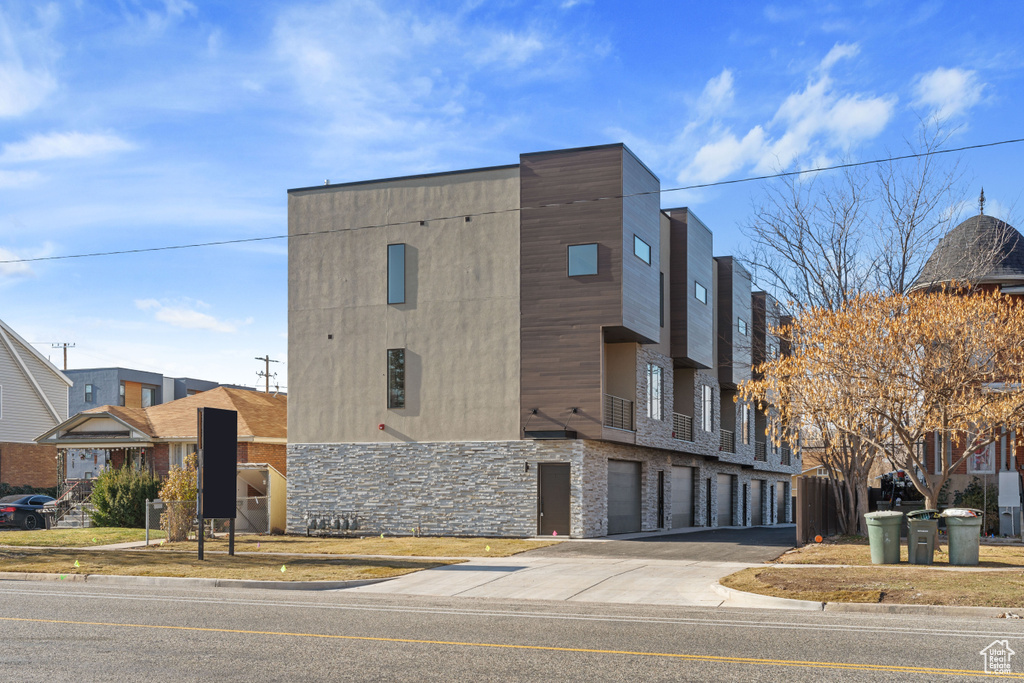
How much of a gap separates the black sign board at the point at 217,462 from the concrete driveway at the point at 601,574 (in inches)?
241

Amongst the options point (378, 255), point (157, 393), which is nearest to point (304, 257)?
point (378, 255)

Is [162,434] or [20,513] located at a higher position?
[162,434]

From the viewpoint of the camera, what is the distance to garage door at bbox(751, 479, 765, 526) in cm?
5359

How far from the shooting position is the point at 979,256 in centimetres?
3056

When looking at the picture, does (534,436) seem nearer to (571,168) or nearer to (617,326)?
(617,326)

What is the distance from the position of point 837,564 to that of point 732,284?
24.2 m

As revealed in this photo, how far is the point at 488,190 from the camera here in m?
31.4

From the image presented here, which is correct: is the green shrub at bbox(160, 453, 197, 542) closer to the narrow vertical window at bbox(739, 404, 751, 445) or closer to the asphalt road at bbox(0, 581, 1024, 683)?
the asphalt road at bbox(0, 581, 1024, 683)

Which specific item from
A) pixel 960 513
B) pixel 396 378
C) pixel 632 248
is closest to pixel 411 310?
pixel 396 378

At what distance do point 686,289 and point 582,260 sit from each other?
8.10m

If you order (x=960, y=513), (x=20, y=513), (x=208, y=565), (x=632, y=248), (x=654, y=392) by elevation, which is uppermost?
(x=632, y=248)

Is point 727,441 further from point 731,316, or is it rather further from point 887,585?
point 887,585

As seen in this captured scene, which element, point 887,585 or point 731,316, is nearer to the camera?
point 887,585

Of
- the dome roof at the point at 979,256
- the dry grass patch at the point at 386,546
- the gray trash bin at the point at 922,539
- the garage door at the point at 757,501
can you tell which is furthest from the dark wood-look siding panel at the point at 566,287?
the garage door at the point at 757,501
